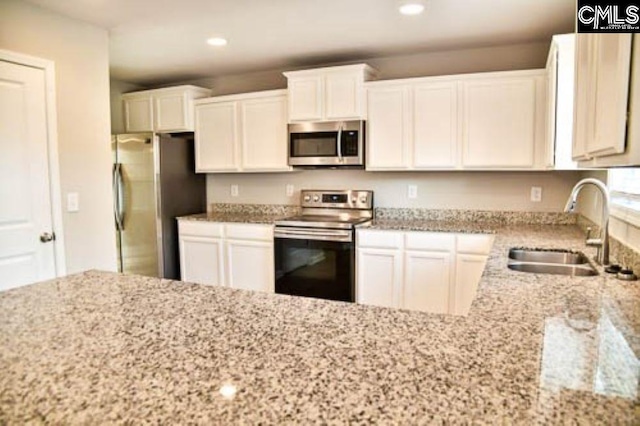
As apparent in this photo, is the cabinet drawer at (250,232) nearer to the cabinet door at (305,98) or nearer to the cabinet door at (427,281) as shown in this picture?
the cabinet door at (305,98)

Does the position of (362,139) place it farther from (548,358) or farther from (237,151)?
(548,358)

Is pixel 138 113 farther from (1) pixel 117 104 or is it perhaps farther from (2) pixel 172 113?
(2) pixel 172 113

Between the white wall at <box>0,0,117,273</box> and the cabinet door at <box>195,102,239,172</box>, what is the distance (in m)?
1.30

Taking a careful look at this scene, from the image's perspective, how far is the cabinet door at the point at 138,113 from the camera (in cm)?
447

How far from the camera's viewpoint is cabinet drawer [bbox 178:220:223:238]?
13.0 ft

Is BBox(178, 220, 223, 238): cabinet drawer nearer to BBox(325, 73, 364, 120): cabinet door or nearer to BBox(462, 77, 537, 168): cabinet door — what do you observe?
BBox(325, 73, 364, 120): cabinet door

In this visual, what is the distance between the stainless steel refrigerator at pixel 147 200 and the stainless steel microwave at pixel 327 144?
1.27 meters

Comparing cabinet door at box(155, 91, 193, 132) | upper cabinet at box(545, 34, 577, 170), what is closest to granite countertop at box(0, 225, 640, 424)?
upper cabinet at box(545, 34, 577, 170)

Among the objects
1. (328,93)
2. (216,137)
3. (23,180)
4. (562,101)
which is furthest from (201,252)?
(562,101)

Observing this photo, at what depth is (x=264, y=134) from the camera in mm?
4012

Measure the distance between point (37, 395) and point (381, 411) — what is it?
0.62m

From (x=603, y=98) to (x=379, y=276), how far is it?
239cm

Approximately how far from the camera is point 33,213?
2574mm

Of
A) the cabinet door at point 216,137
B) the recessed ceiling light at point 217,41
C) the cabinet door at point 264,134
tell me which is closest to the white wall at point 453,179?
the cabinet door at point 264,134
